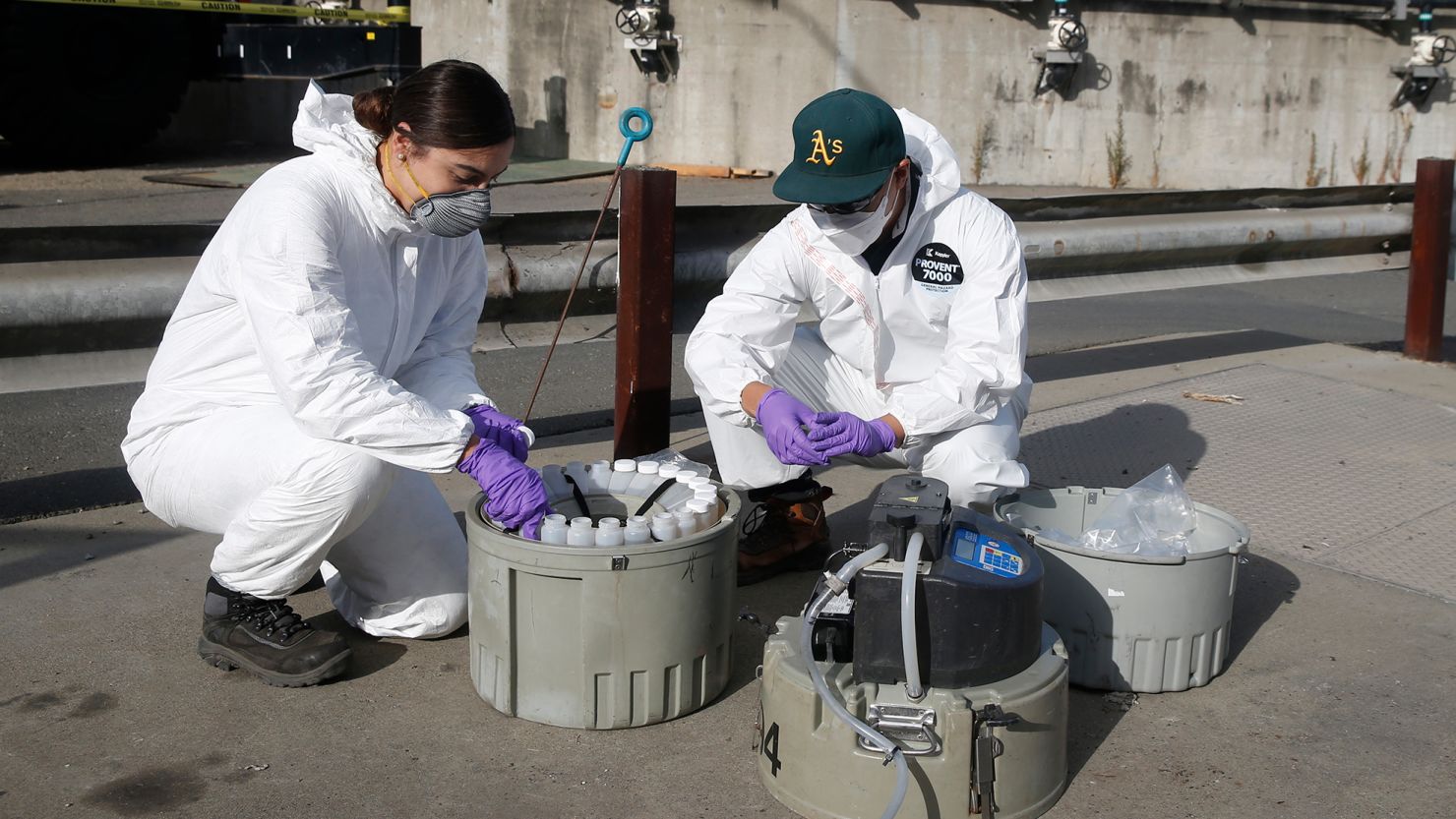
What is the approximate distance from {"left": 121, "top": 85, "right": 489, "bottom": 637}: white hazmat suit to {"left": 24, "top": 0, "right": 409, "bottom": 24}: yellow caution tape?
10401mm

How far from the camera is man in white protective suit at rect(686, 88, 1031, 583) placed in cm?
313

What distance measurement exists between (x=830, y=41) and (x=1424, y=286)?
354 inches

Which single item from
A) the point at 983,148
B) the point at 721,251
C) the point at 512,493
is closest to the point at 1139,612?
the point at 512,493

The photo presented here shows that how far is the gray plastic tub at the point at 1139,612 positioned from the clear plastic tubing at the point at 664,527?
79cm

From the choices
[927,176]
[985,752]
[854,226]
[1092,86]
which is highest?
[1092,86]

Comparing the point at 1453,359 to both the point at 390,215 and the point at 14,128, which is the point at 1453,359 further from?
the point at 14,128

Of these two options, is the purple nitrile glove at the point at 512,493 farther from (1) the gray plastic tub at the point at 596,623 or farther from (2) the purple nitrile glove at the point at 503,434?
(2) the purple nitrile glove at the point at 503,434

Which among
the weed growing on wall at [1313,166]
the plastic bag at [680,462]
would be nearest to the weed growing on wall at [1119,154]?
the weed growing on wall at [1313,166]

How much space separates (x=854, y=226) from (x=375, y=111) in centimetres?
117

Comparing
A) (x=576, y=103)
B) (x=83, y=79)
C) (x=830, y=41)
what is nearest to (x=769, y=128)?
(x=830, y=41)

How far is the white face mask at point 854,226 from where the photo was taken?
3254 millimetres

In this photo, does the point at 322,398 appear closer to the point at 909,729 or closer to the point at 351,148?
the point at 351,148

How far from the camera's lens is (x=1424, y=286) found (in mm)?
5938

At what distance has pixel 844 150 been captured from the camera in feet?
10.1
